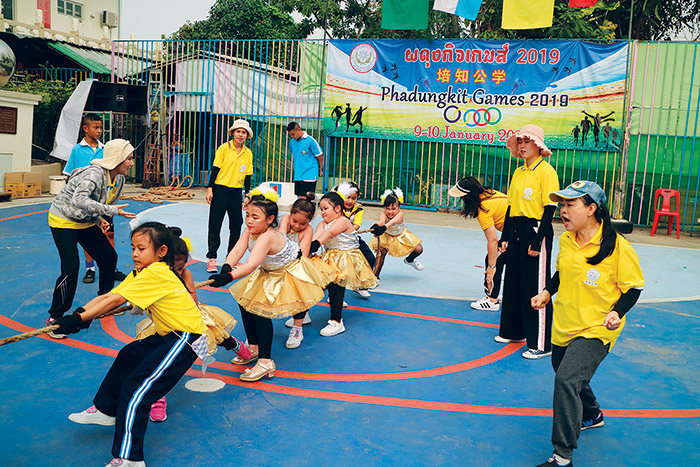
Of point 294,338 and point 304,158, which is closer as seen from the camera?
point 294,338

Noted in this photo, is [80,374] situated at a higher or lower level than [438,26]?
lower

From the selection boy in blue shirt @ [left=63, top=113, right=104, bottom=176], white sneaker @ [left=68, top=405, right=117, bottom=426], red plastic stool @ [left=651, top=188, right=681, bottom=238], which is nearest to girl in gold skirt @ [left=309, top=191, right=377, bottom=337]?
white sneaker @ [left=68, top=405, right=117, bottom=426]

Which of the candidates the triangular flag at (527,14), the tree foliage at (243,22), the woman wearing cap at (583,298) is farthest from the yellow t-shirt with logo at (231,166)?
the tree foliage at (243,22)

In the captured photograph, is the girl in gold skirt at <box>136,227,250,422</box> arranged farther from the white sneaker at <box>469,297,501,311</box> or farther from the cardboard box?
the cardboard box

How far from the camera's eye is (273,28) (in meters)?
24.2

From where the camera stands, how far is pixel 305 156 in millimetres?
8852

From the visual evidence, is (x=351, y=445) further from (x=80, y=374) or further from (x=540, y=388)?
(x=80, y=374)

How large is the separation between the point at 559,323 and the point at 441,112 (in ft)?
34.1

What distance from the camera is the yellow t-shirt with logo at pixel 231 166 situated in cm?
762

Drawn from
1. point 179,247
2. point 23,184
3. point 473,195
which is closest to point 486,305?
point 473,195

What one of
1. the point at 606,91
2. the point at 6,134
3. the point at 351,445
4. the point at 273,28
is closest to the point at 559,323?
the point at 351,445

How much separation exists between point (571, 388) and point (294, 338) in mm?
2494

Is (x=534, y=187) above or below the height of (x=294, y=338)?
above

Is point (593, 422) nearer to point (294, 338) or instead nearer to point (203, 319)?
point (294, 338)
